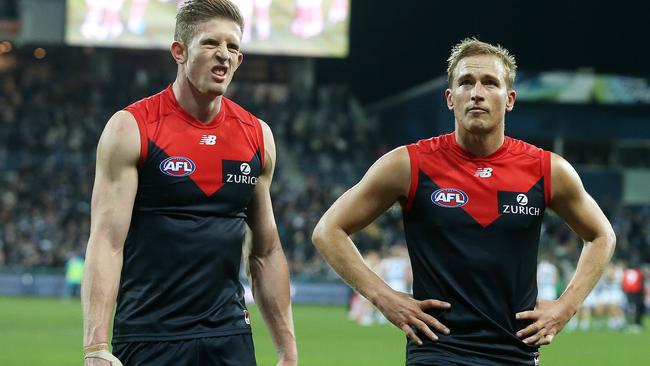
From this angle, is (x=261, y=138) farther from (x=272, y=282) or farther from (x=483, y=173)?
(x=483, y=173)

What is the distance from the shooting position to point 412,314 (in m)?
5.91

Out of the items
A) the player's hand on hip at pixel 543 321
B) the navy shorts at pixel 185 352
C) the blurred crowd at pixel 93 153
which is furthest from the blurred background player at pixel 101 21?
the player's hand on hip at pixel 543 321

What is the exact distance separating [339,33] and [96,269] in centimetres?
3765

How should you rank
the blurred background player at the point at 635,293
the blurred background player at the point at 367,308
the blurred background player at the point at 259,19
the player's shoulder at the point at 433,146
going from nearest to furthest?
1. the player's shoulder at the point at 433,146
2. the blurred background player at the point at 367,308
3. the blurred background player at the point at 635,293
4. the blurred background player at the point at 259,19

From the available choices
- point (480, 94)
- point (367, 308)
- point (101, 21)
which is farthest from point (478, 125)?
point (101, 21)

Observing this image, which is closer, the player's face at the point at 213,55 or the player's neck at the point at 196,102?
the player's face at the point at 213,55

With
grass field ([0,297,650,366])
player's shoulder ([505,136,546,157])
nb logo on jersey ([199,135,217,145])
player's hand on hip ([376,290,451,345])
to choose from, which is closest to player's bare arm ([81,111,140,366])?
nb logo on jersey ([199,135,217,145])

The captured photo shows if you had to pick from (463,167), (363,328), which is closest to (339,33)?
(363,328)

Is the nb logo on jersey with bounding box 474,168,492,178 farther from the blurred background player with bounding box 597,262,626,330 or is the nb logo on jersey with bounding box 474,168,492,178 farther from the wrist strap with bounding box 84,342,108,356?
the blurred background player with bounding box 597,262,626,330

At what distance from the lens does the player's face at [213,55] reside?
5.82m

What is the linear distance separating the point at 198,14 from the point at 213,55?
0.22 meters

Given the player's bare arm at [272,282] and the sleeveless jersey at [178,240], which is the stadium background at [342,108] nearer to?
the player's bare arm at [272,282]

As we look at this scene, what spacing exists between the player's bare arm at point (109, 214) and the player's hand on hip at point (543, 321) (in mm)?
1903

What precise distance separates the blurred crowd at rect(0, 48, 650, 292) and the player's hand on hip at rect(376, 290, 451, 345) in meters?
33.3
